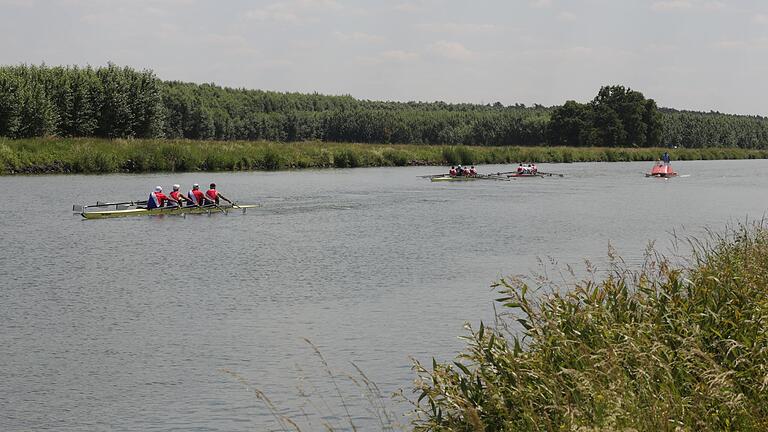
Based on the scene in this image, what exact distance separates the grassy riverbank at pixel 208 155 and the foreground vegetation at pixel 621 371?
55.6 m

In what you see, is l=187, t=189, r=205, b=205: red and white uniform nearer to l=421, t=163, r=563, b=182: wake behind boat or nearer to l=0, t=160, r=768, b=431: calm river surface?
l=0, t=160, r=768, b=431: calm river surface

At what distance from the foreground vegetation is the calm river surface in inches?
132

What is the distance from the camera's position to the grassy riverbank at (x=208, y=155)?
202 feet

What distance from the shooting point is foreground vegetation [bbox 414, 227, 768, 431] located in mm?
7312

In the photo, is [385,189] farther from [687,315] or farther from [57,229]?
[687,315]

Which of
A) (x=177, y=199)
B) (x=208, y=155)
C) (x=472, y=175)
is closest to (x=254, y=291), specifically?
(x=177, y=199)

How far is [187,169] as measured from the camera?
6788 cm

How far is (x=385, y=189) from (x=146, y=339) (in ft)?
135

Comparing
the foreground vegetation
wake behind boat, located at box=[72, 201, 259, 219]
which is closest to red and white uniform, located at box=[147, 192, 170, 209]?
wake behind boat, located at box=[72, 201, 259, 219]

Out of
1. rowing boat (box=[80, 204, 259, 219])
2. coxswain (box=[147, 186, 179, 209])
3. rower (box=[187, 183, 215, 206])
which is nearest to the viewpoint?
rowing boat (box=[80, 204, 259, 219])

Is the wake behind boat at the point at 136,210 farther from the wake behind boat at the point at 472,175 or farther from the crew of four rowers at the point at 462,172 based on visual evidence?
the crew of four rowers at the point at 462,172

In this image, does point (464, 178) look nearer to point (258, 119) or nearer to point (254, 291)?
point (254, 291)

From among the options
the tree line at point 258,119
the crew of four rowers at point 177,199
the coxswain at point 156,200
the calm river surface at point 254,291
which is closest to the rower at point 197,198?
the crew of four rowers at point 177,199

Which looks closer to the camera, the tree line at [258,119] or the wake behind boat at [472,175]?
the wake behind boat at [472,175]
